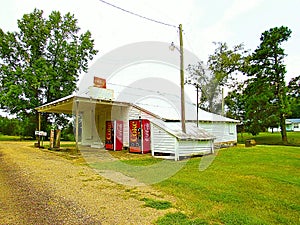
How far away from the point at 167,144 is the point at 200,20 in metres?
7.54

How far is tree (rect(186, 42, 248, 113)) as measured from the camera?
28.6m

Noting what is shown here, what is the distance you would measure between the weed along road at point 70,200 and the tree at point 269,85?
71.8 feet

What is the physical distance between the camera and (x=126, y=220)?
3.46m

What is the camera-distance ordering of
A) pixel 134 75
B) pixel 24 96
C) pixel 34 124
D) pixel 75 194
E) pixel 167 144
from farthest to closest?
pixel 34 124
pixel 24 96
pixel 134 75
pixel 167 144
pixel 75 194

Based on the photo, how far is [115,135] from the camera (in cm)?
1405

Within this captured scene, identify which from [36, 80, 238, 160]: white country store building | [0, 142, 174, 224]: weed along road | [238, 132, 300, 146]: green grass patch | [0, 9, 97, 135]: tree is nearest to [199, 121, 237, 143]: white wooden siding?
[36, 80, 238, 160]: white country store building

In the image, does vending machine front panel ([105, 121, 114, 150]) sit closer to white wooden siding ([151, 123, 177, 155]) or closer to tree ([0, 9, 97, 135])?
white wooden siding ([151, 123, 177, 155])

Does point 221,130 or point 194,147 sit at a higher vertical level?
point 221,130

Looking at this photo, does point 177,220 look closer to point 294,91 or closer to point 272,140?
point 294,91

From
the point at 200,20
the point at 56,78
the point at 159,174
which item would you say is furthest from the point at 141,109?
the point at 56,78


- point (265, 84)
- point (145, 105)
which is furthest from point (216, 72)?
point (145, 105)

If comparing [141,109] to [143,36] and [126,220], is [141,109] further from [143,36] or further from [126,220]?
[126,220]

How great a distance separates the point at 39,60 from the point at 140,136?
18.9 metres

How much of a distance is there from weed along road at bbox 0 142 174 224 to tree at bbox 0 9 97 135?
2021cm
